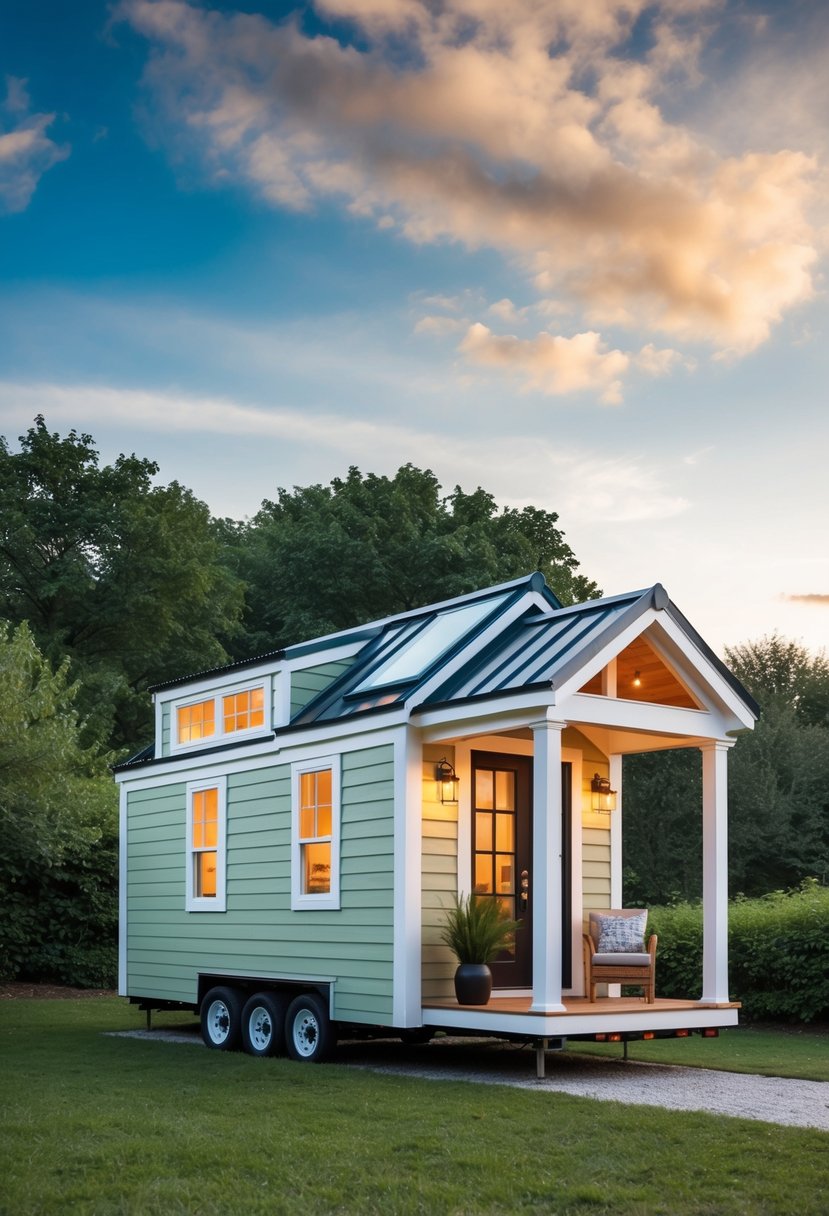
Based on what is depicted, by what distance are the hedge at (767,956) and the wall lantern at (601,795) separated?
12.2 ft

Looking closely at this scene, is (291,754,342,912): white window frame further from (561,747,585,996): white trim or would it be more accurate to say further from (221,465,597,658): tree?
(221,465,597,658): tree

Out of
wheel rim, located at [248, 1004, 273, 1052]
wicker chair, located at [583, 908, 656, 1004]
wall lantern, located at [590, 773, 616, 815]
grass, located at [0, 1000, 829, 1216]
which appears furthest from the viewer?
wall lantern, located at [590, 773, 616, 815]

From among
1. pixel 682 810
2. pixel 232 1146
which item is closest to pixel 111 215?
pixel 232 1146

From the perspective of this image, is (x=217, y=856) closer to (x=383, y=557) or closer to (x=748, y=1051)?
(x=748, y=1051)

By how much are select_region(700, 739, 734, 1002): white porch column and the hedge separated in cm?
360

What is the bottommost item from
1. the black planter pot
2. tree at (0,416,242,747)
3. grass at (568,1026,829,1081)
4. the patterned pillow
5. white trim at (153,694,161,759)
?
grass at (568,1026,829,1081)

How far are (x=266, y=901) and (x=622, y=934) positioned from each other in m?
3.76

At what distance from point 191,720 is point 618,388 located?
23.8ft

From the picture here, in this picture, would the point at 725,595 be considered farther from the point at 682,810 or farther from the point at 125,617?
the point at 125,617

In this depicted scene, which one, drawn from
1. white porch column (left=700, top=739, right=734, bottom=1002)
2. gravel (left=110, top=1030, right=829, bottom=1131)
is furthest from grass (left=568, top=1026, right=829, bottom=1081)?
white porch column (left=700, top=739, right=734, bottom=1002)

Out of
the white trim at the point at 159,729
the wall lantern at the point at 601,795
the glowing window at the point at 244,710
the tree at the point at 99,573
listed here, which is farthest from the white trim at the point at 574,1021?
the tree at the point at 99,573

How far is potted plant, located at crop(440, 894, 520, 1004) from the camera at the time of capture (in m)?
11.9

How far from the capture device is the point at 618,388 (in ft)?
60.4

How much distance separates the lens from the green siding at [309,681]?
575 inches
